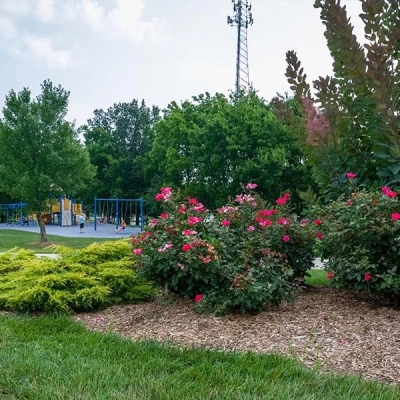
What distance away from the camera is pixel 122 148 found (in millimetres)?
35125

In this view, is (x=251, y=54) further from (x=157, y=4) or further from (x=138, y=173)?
(x=157, y=4)

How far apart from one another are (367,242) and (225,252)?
46.7 inches

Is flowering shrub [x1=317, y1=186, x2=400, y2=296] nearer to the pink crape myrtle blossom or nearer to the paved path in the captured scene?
the pink crape myrtle blossom

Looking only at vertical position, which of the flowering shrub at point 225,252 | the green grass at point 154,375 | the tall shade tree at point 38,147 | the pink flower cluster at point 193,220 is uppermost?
the tall shade tree at point 38,147

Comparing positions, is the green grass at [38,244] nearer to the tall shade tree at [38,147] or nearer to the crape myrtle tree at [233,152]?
the tall shade tree at [38,147]

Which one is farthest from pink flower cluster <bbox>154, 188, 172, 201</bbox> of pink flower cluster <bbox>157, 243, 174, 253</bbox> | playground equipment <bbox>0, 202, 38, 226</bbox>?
playground equipment <bbox>0, 202, 38, 226</bbox>

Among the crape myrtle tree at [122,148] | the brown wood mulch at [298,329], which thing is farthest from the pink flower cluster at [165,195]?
the crape myrtle tree at [122,148]

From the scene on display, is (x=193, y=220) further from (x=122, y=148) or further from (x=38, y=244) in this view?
(x=122, y=148)

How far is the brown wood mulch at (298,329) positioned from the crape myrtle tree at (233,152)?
15.6 m

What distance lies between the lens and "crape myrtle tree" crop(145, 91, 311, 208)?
20188 mm

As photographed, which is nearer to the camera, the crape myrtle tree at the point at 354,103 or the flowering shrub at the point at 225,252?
the flowering shrub at the point at 225,252

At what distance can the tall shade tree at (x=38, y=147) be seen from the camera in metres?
15.7

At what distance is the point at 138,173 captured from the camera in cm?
3347

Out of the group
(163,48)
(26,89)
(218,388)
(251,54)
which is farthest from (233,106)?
(218,388)
